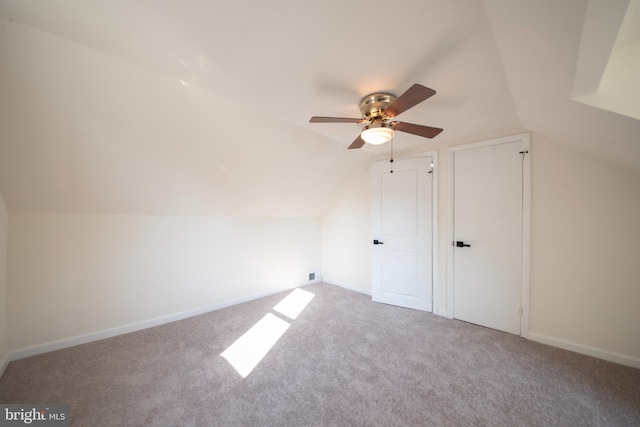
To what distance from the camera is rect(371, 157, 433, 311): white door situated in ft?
10.3

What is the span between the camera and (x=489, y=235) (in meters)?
2.66

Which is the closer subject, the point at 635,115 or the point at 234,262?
the point at 635,115

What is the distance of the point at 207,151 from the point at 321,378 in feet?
7.71

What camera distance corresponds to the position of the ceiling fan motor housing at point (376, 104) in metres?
1.78

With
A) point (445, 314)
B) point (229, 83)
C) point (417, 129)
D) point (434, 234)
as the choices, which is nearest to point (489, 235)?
point (434, 234)

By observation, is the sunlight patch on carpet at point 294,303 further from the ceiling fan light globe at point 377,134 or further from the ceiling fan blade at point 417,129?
the ceiling fan blade at point 417,129

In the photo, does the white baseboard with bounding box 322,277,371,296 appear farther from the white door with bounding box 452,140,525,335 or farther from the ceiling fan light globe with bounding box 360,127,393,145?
the ceiling fan light globe with bounding box 360,127,393,145

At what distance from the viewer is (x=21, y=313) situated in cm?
207

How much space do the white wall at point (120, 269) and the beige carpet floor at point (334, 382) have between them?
30cm

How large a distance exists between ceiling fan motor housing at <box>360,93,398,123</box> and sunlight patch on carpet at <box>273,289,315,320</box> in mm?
2481

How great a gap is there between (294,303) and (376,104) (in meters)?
2.83

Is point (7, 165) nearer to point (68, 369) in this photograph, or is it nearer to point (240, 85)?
point (68, 369)

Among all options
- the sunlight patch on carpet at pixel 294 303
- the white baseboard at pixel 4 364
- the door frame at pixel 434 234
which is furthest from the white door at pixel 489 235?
the white baseboard at pixel 4 364

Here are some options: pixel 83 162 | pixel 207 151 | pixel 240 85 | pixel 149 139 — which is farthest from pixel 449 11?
pixel 83 162
